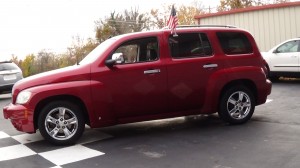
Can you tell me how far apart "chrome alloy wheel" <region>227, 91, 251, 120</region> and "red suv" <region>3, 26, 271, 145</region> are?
18 millimetres

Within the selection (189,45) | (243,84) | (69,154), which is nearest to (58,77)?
Answer: (69,154)

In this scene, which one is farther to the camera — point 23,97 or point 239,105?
point 239,105

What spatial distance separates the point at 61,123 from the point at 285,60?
9.38 meters

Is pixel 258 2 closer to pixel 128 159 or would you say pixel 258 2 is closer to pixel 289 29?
pixel 289 29

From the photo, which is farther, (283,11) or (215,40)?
(283,11)

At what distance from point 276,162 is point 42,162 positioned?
10.2ft

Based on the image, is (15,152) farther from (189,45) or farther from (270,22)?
(270,22)

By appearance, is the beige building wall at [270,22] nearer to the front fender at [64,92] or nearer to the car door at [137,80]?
the car door at [137,80]

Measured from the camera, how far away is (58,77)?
6.33 m

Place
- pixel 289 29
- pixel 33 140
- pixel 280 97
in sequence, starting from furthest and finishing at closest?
pixel 289 29 < pixel 280 97 < pixel 33 140

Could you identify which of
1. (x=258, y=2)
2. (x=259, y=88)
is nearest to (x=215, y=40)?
(x=259, y=88)

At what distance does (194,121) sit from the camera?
7.95 m

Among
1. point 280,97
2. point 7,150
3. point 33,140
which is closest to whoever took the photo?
point 7,150

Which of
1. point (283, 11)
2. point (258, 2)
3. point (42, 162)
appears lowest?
point (42, 162)
